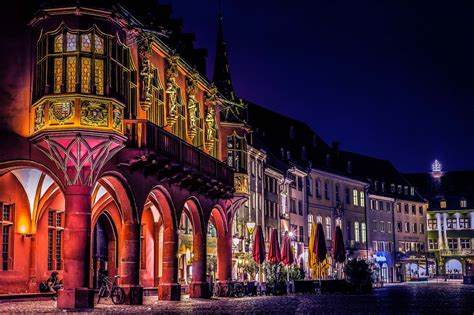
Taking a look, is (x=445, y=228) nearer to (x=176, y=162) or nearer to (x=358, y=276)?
(x=358, y=276)

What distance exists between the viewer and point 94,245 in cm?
3875

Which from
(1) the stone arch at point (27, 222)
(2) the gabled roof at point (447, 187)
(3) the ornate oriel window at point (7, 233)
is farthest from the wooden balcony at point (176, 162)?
(2) the gabled roof at point (447, 187)

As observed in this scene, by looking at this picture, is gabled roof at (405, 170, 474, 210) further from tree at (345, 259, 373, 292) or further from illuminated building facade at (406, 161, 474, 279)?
tree at (345, 259, 373, 292)

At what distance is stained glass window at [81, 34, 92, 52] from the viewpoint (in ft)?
90.1

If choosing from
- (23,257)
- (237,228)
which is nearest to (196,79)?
(23,257)

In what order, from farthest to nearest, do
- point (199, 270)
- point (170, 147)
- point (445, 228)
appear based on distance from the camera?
point (445, 228)
point (199, 270)
point (170, 147)

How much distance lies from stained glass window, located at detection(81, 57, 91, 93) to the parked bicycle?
19.3 m

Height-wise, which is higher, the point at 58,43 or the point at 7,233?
the point at 58,43

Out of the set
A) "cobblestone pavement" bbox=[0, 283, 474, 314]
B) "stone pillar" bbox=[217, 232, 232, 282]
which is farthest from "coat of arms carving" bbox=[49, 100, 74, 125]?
"stone pillar" bbox=[217, 232, 232, 282]

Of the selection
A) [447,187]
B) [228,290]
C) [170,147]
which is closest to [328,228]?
[447,187]

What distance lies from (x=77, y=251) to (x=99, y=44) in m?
7.05

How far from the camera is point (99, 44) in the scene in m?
27.8

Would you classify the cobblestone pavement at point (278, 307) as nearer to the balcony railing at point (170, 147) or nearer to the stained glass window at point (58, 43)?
the balcony railing at point (170, 147)

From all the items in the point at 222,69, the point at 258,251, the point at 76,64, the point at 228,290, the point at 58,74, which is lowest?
the point at 228,290
